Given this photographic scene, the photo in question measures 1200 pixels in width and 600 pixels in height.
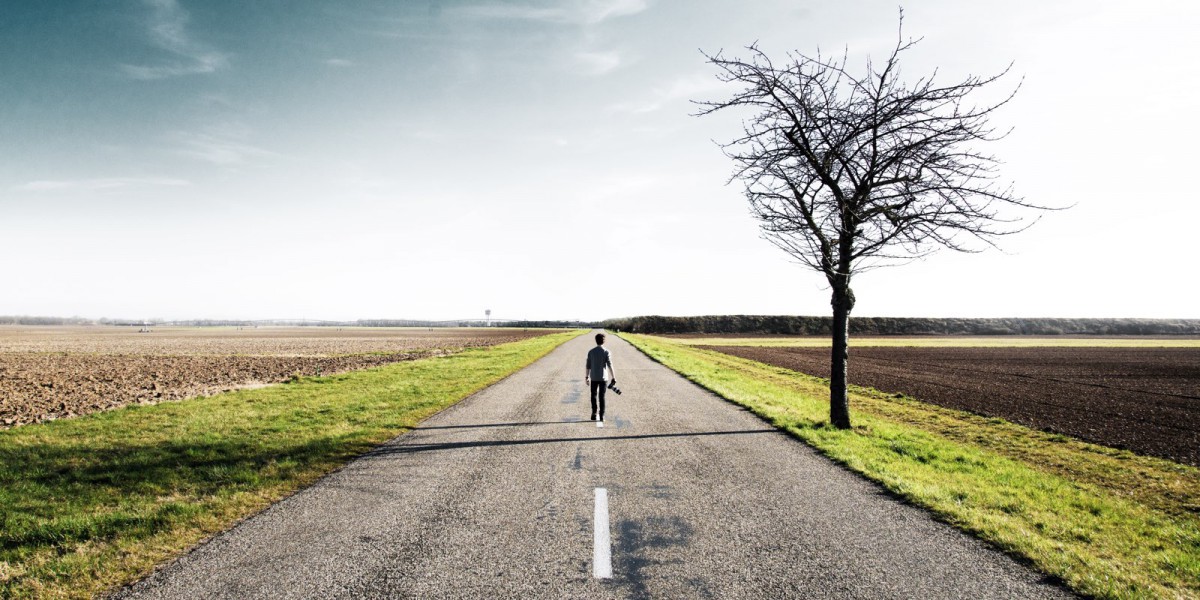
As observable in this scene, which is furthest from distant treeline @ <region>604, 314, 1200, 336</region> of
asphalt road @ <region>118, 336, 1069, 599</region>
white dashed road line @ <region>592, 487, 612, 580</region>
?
white dashed road line @ <region>592, 487, 612, 580</region>

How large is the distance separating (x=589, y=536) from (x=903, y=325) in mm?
174022

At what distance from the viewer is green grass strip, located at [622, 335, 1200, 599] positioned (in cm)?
493

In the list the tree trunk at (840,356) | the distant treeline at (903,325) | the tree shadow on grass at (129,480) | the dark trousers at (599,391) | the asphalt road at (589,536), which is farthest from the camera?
the distant treeline at (903,325)

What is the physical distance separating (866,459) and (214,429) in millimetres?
12445

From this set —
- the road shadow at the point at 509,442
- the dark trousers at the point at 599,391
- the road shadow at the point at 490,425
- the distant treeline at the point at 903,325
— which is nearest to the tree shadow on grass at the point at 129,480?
the road shadow at the point at 509,442

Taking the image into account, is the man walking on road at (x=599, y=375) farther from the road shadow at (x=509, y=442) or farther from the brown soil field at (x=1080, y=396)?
the brown soil field at (x=1080, y=396)

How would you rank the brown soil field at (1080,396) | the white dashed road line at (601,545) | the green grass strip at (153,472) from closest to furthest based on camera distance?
the white dashed road line at (601,545), the green grass strip at (153,472), the brown soil field at (1080,396)

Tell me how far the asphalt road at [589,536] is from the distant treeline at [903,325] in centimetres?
14205

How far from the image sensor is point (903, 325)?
509 ft

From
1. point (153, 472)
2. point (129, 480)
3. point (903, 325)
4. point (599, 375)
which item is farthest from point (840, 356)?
point (903, 325)

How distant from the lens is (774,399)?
16.0 m

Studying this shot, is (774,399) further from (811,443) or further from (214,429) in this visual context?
(214,429)

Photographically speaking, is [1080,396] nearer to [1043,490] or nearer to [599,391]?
[1043,490]

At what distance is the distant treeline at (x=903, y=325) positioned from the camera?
14888 centimetres
